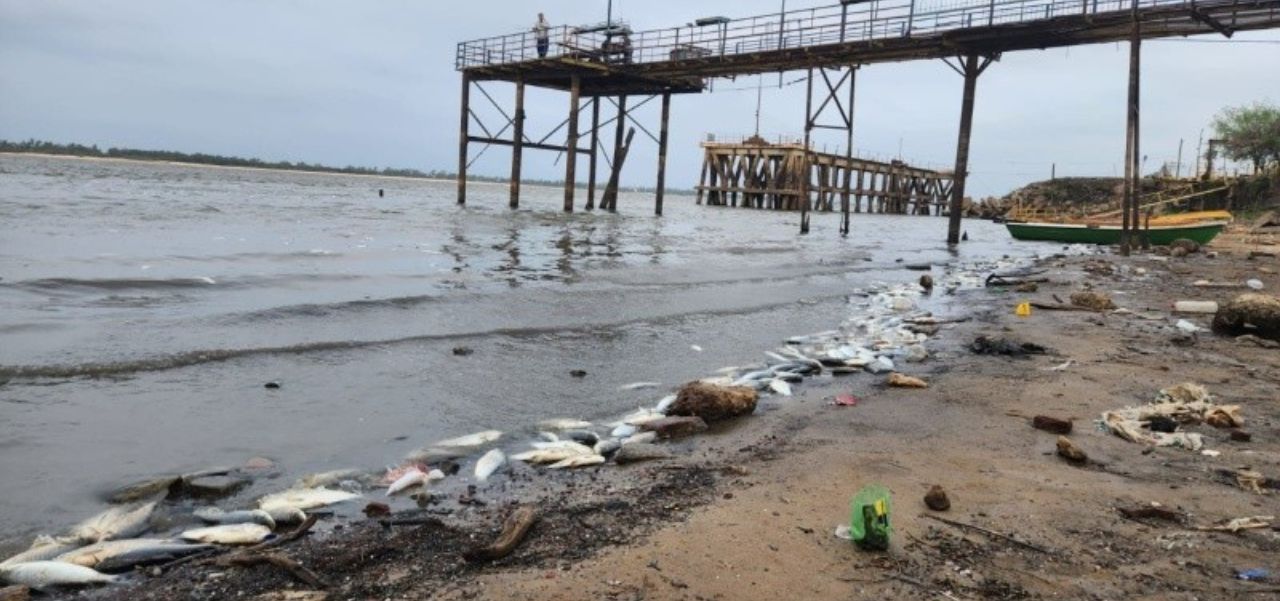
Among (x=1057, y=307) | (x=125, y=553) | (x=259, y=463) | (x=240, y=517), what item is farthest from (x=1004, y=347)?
(x=125, y=553)

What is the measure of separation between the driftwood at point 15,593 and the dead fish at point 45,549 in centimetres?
32

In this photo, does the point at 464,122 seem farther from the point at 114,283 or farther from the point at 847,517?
the point at 847,517

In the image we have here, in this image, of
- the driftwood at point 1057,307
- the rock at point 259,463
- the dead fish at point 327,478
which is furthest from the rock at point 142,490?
the driftwood at point 1057,307

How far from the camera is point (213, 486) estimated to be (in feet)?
15.7

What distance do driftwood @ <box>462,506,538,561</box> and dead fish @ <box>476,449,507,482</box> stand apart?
924 mm

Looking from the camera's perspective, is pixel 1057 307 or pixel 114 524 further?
pixel 1057 307

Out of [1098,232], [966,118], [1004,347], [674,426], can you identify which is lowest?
[674,426]

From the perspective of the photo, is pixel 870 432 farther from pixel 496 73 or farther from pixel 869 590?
pixel 496 73

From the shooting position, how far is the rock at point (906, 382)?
7.46 metres

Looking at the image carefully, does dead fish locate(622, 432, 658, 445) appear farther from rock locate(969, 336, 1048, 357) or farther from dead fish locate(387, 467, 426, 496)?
rock locate(969, 336, 1048, 357)

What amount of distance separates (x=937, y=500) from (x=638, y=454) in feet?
6.61

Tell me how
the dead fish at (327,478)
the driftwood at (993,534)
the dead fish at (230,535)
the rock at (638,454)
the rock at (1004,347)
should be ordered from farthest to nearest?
the rock at (1004,347) → the rock at (638,454) → the dead fish at (327,478) → the dead fish at (230,535) → the driftwood at (993,534)

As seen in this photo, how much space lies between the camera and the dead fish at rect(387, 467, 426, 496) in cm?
478

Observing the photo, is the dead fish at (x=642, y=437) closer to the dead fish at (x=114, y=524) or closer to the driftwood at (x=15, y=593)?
the dead fish at (x=114, y=524)
